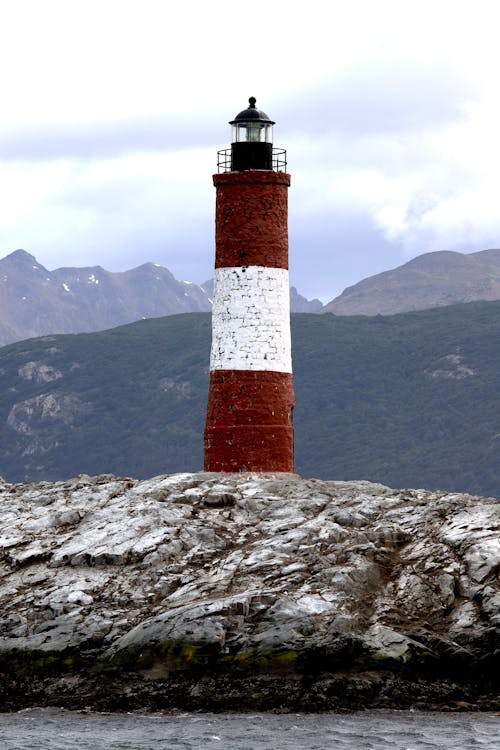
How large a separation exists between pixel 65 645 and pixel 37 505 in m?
9.55

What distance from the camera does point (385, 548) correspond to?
123 ft

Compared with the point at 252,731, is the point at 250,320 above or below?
above

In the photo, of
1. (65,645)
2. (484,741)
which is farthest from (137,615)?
(484,741)

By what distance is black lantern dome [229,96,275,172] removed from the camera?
45.6 metres

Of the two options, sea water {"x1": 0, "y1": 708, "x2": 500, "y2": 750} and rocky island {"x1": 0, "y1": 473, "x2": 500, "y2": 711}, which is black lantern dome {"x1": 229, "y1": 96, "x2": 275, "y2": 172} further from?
sea water {"x1": 0, "y1": 708, "x2": 500, "y2": 750}

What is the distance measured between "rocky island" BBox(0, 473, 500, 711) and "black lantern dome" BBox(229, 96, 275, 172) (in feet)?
33.5

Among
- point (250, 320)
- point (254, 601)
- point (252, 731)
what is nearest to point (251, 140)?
point (250, 320)

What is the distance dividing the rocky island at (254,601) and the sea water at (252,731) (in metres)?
0.64

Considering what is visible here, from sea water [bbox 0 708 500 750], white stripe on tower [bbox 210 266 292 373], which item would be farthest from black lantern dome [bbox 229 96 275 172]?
sea water [bbox 0 708 500 750]

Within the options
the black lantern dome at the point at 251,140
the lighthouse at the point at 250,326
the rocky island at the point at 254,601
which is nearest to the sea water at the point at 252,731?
the rocky island at the point at 254,601

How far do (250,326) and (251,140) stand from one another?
6058mm

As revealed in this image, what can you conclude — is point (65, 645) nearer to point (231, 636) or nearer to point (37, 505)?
point (231, 636)

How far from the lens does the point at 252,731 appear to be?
101 ft

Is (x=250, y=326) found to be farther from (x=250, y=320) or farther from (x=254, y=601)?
(x=254, y=601)
